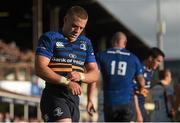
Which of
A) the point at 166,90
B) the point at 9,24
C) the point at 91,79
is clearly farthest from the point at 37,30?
the point at 91,79

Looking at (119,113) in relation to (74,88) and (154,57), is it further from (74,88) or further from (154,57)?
(74,88)

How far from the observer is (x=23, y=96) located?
2356 centimetres

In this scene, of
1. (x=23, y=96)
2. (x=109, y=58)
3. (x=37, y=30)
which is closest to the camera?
(x=109, y=58)

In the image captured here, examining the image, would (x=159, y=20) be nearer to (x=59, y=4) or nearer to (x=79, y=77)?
(x=59, y=4)

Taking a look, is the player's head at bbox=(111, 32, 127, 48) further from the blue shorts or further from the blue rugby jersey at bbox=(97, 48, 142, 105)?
the blue shorts

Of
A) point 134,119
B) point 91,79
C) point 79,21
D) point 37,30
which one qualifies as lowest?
point 134,119

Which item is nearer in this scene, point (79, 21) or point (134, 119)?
point (79, 21)

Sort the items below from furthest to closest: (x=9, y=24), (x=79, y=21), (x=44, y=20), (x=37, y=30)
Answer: (x=9, y=24) < (x=44, y=20) < (x=37, y=30) < (x=79, y=21)

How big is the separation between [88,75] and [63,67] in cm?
31

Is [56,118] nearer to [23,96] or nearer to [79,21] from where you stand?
[79,21]

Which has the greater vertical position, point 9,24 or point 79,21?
point 9,24

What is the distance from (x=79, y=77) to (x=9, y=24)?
3115cm

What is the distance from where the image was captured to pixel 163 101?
11961 millimetres

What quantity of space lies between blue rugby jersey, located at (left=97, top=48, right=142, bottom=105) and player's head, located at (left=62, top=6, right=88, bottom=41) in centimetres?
301
